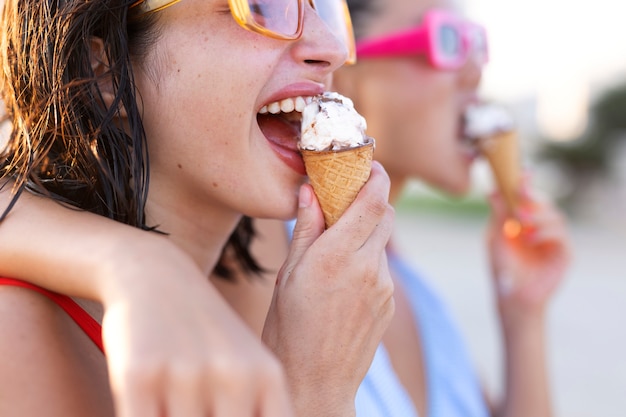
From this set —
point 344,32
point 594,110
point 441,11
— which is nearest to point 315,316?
point 344,32

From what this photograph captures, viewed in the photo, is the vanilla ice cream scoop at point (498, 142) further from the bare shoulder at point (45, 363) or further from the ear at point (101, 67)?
the bare shoulder at point (45, 363)

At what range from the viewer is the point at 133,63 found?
1852mm

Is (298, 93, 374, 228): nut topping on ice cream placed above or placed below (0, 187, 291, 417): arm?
below

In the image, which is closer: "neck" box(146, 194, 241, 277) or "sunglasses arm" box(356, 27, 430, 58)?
"neck" box(146, 194, 241, 277)

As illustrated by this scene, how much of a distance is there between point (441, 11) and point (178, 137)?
2.14 meters

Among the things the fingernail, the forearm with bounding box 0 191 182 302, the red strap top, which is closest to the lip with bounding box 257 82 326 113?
the fingernail

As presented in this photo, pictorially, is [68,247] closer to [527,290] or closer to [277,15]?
[277,15]

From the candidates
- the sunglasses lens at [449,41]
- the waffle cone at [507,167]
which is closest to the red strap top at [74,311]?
the sunglasses lens at [449,41]

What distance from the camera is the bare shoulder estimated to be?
142 centimetres

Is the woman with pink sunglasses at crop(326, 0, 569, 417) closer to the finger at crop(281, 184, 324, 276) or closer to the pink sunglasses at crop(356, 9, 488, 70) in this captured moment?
the pink sunglasses at crop(356, 9, 488, 70)

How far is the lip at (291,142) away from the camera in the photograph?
187cm

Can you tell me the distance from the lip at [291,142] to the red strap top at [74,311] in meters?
0.63

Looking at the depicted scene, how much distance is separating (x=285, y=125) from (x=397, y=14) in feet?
5.60

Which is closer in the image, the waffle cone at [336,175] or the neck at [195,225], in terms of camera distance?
the waffle cone at [336,175]
